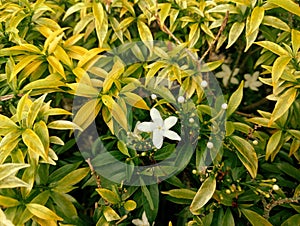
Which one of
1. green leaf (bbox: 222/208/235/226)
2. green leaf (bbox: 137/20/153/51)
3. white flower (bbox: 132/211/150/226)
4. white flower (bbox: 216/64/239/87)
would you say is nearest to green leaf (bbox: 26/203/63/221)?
white flower (bbox: 132/211/150/226)

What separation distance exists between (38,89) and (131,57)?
0.33m

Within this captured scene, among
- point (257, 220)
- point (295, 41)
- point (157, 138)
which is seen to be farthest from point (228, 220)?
point (295, 41)

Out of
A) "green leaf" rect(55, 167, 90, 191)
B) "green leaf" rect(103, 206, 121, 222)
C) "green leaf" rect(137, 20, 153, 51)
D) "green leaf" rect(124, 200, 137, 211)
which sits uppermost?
"green leaf" rect(137, 20, 153, 51)

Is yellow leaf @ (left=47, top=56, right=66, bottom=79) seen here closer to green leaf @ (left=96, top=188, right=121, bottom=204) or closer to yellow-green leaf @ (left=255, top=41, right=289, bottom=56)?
Answer: green leaf @ (left=96, top=188, right=121, bottom=204)

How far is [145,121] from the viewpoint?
142cm

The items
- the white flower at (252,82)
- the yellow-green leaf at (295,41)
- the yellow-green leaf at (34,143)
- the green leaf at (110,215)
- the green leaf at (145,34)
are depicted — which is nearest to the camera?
the yellow-green leaf at (34,143)

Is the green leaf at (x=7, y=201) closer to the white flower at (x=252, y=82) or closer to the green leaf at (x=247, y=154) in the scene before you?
the green leaf at (x=247, y=154)

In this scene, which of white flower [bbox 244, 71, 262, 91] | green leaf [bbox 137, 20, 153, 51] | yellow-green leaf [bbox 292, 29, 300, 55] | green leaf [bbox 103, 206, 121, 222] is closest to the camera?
green leaf [bbox 103, 206, 121, 222]

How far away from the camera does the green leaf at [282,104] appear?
1.27 metres

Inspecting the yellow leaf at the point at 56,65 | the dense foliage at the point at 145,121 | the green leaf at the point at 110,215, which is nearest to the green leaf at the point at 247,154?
the dense foliage at the point at 145,121

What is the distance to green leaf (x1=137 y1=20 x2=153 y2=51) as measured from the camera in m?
1.50

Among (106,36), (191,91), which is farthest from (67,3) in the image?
(191,91)

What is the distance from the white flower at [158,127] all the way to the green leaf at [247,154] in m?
0.16

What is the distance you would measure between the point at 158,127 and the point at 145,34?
39 cm
